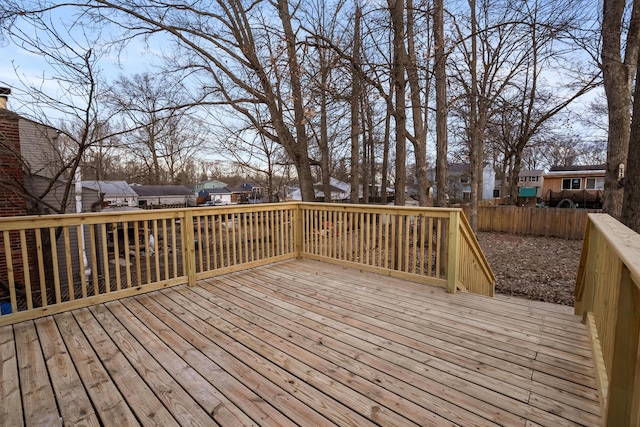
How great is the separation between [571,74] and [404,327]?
8518 millimetres

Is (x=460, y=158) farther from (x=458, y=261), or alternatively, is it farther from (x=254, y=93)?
(x=458, y=261)

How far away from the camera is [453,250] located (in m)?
3.58

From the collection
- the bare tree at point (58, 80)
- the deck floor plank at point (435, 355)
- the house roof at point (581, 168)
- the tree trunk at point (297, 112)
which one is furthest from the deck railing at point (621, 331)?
the house roof at point (581, 168)

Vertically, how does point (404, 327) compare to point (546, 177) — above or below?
below

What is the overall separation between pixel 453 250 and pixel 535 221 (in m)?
11.2

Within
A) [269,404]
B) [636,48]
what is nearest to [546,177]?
[636,48]

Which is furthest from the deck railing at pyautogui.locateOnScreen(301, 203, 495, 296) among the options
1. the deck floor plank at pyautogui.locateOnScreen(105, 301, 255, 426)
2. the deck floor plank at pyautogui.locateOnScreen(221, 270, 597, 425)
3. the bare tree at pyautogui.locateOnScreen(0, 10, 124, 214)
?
the bare tree at pyautogui.locateOnScreen(0, 10, 124, 214)

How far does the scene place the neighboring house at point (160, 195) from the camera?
26.6 meters

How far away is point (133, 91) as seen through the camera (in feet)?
23.7

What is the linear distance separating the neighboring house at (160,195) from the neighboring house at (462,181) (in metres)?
21.7

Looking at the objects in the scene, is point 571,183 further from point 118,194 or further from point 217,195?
point 217,195

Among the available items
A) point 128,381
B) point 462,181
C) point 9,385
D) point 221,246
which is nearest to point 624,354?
point 128,381

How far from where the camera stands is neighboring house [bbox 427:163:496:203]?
25.5 m

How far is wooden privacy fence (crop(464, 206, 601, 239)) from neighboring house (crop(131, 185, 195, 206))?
2160 centimetres
